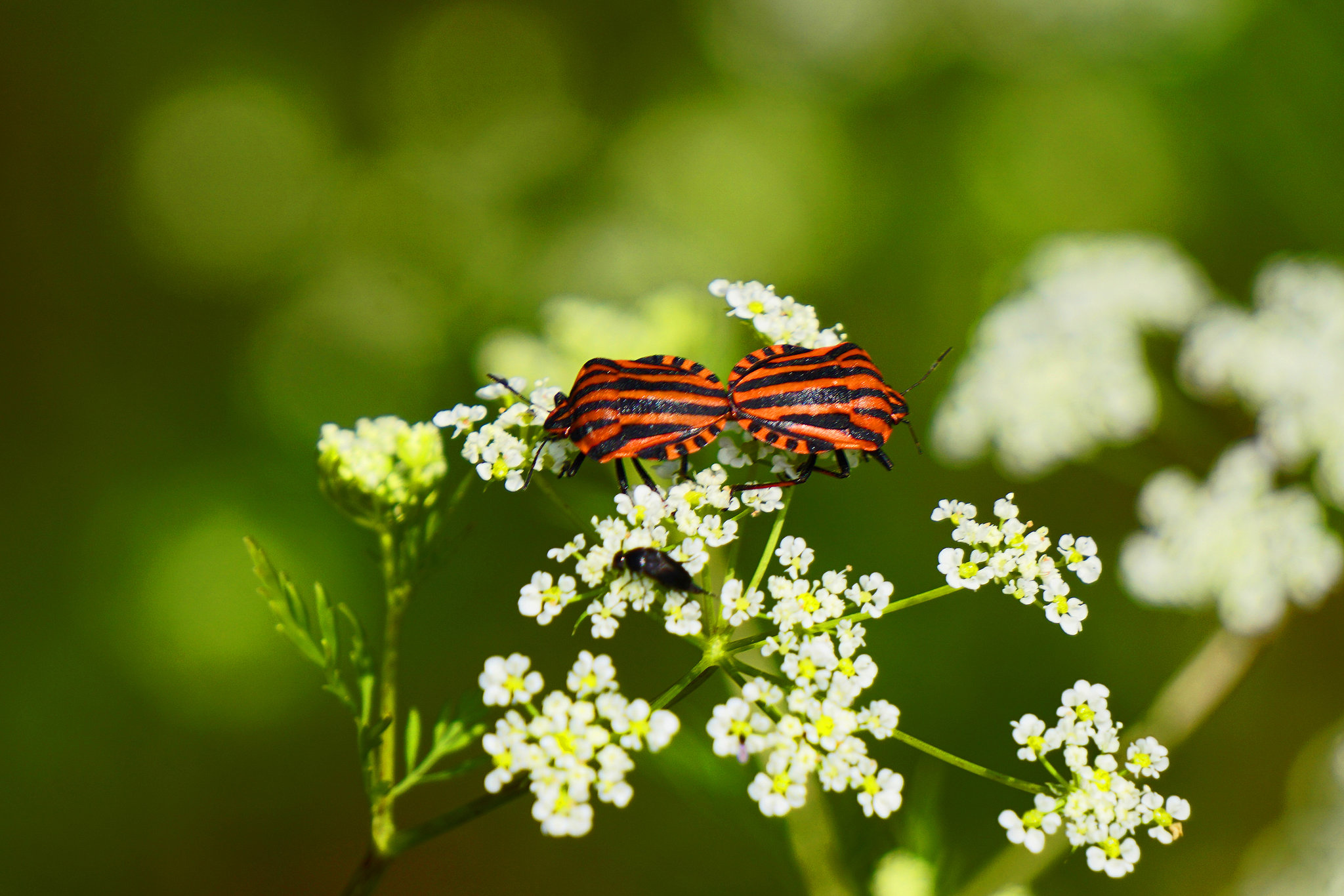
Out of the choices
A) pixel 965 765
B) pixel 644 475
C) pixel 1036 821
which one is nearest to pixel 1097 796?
pixel 1036 821

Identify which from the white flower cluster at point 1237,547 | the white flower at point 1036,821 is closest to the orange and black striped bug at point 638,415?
the white flower at point 1036,821

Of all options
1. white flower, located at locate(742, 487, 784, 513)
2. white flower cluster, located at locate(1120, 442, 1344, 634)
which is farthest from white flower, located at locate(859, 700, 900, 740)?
white flower cluster, located at locate(1120, 442, 1344, 634)

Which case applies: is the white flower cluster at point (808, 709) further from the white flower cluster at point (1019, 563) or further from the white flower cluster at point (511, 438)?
the white flower cluster at point (511, 438)

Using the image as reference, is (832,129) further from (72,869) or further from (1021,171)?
(72,869)

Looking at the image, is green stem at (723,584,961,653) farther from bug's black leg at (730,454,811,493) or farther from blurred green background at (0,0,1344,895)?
blurred green background at (0,0,1344,895)

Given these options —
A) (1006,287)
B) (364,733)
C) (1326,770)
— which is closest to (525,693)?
(364,733)
